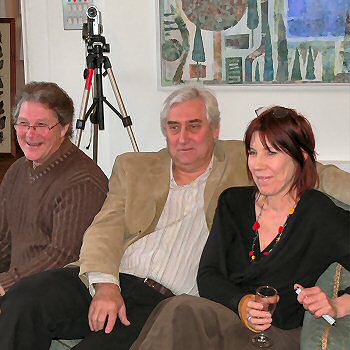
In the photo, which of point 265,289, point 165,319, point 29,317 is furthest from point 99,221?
point 265,289

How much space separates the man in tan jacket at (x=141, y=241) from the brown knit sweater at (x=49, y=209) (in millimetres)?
69

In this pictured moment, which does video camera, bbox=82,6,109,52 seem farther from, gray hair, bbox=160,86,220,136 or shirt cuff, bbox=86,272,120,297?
shirt cuff, bbox=86,272,120,297

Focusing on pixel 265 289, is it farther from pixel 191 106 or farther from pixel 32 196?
pixel 32 196

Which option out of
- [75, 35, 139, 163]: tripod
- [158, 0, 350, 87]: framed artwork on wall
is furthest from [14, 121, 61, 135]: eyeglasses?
[158, 0, 350, 87]: framed artwork on wall

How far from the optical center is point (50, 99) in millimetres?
2359

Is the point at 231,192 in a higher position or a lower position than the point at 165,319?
higher

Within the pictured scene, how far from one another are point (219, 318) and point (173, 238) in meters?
0.48

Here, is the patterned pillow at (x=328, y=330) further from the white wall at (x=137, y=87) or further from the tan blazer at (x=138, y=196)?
the white wall at (x=137, y=87)

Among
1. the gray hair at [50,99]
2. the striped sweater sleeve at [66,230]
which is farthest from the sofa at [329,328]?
the gray hair at [50,99]

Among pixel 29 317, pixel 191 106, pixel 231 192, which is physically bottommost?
pixel 29 317

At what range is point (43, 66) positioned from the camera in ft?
13.1

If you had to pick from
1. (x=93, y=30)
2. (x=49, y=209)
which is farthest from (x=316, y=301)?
(x=93, y=30)

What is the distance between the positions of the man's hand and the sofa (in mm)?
593

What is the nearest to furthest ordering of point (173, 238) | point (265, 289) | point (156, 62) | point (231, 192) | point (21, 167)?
1. point (265, 289)
2. point (231, 192)
3. point (173, 238)
4. point (21, 167)
5. point (156, 62)
